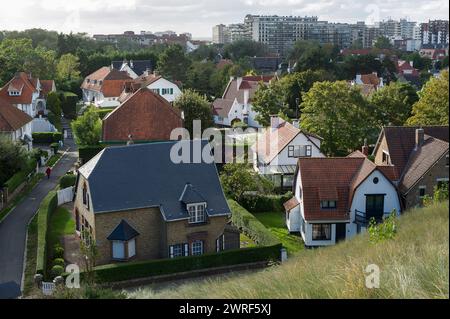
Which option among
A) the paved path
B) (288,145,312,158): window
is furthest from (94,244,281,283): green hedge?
(288,145,312,158): window

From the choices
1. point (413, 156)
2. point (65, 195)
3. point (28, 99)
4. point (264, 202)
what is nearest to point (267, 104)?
point (264, 202)

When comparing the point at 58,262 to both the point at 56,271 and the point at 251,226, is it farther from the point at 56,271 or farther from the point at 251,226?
the point at 251,226

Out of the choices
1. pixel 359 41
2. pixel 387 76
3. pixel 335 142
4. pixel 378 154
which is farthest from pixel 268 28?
pixel 378 154

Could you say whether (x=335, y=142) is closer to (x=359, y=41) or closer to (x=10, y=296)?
(x=10, y=296)

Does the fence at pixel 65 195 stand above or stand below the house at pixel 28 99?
below

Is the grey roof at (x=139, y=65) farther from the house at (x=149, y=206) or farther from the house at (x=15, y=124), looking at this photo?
the house at (x=149, y=206)

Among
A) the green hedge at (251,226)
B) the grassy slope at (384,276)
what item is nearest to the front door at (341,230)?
the green hedge at (251,226)

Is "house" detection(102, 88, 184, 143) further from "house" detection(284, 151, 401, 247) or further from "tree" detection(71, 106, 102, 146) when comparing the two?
"house" detection(284, 151, 401, 247)
